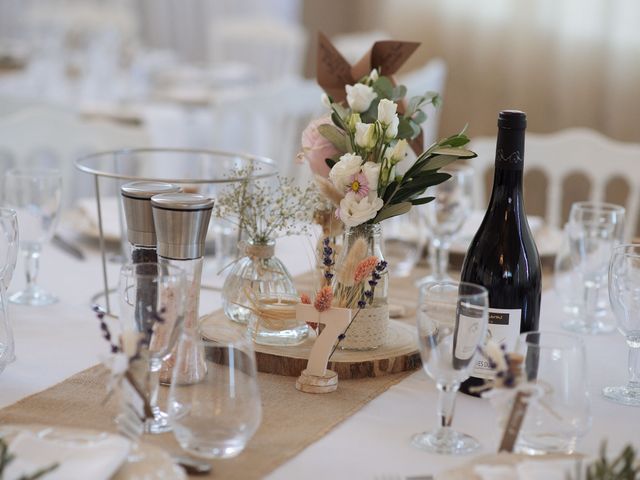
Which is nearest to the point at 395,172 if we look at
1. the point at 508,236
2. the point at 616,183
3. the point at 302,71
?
the point at 508,236

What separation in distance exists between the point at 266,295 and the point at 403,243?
22.3 inches

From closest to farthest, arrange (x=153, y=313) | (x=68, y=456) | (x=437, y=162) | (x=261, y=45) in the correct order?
1. (x=68, y=456)
2. (x=153, y=313)
3. (x=437, y=162)
4. (x=261, y=45)

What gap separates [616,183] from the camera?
12.2ft

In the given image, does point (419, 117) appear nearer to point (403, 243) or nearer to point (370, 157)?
point (370, 157)

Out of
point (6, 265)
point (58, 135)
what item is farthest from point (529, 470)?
point (58, 135)

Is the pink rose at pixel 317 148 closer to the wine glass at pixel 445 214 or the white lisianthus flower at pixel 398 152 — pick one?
the white lisianthus flower at pixel 398 152

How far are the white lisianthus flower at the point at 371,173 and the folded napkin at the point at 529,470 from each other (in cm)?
39

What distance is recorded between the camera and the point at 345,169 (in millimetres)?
1131

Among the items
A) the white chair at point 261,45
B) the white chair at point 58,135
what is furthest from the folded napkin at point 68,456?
the white chair at point 261,45

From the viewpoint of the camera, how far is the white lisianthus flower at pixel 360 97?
1215 mm

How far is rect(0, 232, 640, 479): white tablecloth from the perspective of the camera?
0.94m

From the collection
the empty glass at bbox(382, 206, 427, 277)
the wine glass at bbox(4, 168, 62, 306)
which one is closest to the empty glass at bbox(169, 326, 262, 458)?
the wine glass at bbox(4, 168, 62, 306)

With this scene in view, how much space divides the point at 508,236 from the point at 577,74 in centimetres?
287

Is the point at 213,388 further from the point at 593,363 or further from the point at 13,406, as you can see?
the point at 593,363
